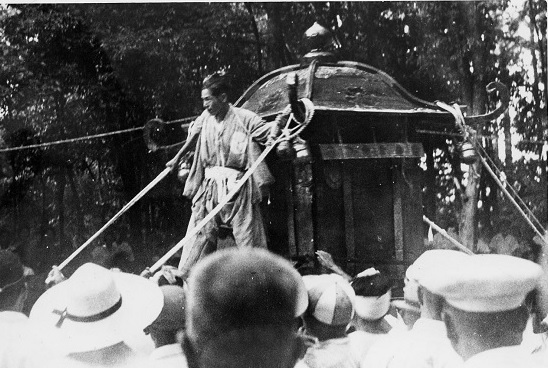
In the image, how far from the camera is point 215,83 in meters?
3.88

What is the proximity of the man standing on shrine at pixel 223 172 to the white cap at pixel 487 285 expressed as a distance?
1.29m

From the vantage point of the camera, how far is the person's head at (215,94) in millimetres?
3881

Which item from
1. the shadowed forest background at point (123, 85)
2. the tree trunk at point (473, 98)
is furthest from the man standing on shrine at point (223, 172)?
the tree trunk at point (473, 98)

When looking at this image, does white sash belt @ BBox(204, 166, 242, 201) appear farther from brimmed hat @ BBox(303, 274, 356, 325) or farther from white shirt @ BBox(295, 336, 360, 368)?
white shirt @ BBox(295, 336, 360, 368)

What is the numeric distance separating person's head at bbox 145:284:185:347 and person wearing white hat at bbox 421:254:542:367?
129cm

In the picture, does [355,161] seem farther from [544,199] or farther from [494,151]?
[544,199]

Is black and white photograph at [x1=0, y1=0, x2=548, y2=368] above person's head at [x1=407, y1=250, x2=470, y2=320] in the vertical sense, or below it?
above

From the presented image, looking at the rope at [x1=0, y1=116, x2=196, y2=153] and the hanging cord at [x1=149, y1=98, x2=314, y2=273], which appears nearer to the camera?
the hanging cord at [x1=149, y1=98, x2=314, y2=273]

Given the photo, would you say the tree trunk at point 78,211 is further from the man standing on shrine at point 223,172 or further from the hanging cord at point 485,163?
the hanging cord at point 485,163

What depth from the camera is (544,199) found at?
416 cm

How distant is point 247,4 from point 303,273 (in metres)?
1.64

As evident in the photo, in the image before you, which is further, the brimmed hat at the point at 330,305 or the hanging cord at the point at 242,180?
the hanging cord at the point at 242,180

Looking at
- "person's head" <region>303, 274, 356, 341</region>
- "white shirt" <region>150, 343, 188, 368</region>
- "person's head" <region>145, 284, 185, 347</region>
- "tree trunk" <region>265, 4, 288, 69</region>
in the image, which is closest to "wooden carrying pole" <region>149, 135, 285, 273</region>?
"person's head" <region>145, 284, 185, 347</region>

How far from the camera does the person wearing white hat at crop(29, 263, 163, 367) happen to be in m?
3.00
